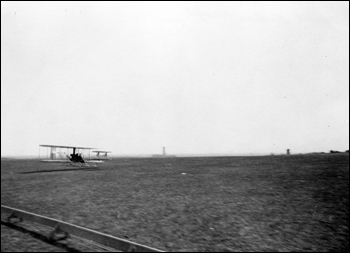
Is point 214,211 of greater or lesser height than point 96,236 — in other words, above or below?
below

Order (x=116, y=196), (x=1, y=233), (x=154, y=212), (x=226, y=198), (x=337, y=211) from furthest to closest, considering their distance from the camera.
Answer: (x=116, y=196)
(x=226, y=198)
(x=154, y=212)
(x=337, y=211)
(x=1, y=233)

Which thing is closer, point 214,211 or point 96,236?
point 96,236

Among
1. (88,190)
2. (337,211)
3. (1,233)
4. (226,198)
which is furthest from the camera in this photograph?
(88,190)

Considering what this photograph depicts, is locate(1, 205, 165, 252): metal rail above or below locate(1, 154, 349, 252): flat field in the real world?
above

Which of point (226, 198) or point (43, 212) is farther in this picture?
point (226, 198)

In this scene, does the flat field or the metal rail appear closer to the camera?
the metal rail

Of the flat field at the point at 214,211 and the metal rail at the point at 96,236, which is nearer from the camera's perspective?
the metal rail at the point at 96,236

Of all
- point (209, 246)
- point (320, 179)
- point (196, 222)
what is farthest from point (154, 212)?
point (320, 179)

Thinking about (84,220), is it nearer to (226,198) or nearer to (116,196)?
(116,196)

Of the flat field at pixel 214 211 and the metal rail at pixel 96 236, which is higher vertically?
the metal rail at pixel 96 236

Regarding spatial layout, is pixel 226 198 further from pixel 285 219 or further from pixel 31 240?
pixel 31 240
